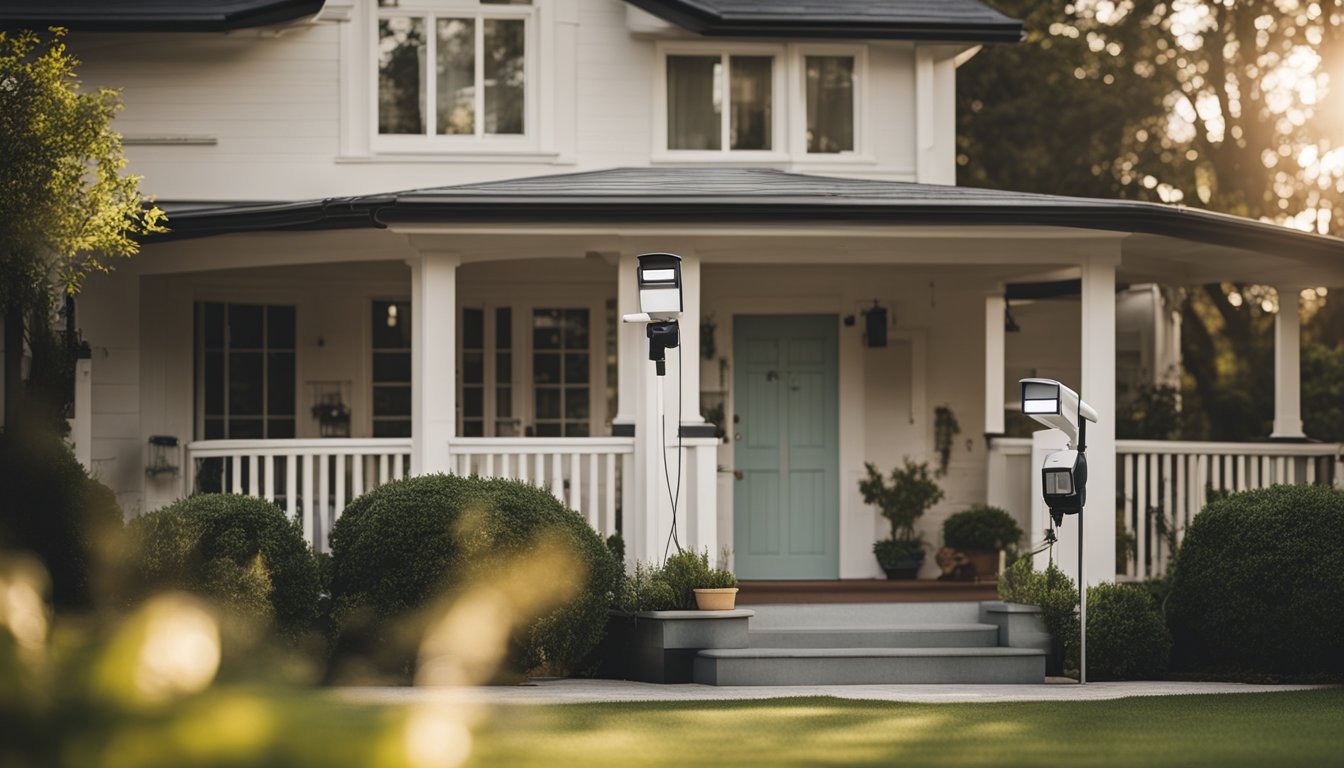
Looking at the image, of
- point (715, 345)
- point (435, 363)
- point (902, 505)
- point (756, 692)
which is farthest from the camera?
point (715, 345)

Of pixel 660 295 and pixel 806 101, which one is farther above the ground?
pixel 806 101

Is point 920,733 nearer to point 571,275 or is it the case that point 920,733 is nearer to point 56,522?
point 56,522

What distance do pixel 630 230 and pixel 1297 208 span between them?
1513cm

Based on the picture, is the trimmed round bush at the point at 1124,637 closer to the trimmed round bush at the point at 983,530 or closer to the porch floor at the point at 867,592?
the porch floor at the point at 867,592

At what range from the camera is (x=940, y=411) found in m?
14.0

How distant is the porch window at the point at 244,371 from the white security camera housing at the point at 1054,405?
6690mm

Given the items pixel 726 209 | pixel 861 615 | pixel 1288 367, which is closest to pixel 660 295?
pixel 726 209

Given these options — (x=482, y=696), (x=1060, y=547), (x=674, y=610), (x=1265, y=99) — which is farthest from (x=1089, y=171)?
(x=482, y=696)

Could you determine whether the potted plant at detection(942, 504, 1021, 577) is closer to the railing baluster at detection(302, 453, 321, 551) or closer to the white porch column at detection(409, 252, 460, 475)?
the white porch column at detection(409, 252, 460, 475)

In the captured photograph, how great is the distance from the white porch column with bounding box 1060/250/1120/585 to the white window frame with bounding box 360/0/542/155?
493 cm

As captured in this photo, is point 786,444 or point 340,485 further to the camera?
point 786,444

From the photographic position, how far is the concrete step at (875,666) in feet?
33.5

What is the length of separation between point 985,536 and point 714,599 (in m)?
3.38

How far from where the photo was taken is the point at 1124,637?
10.5 meters
